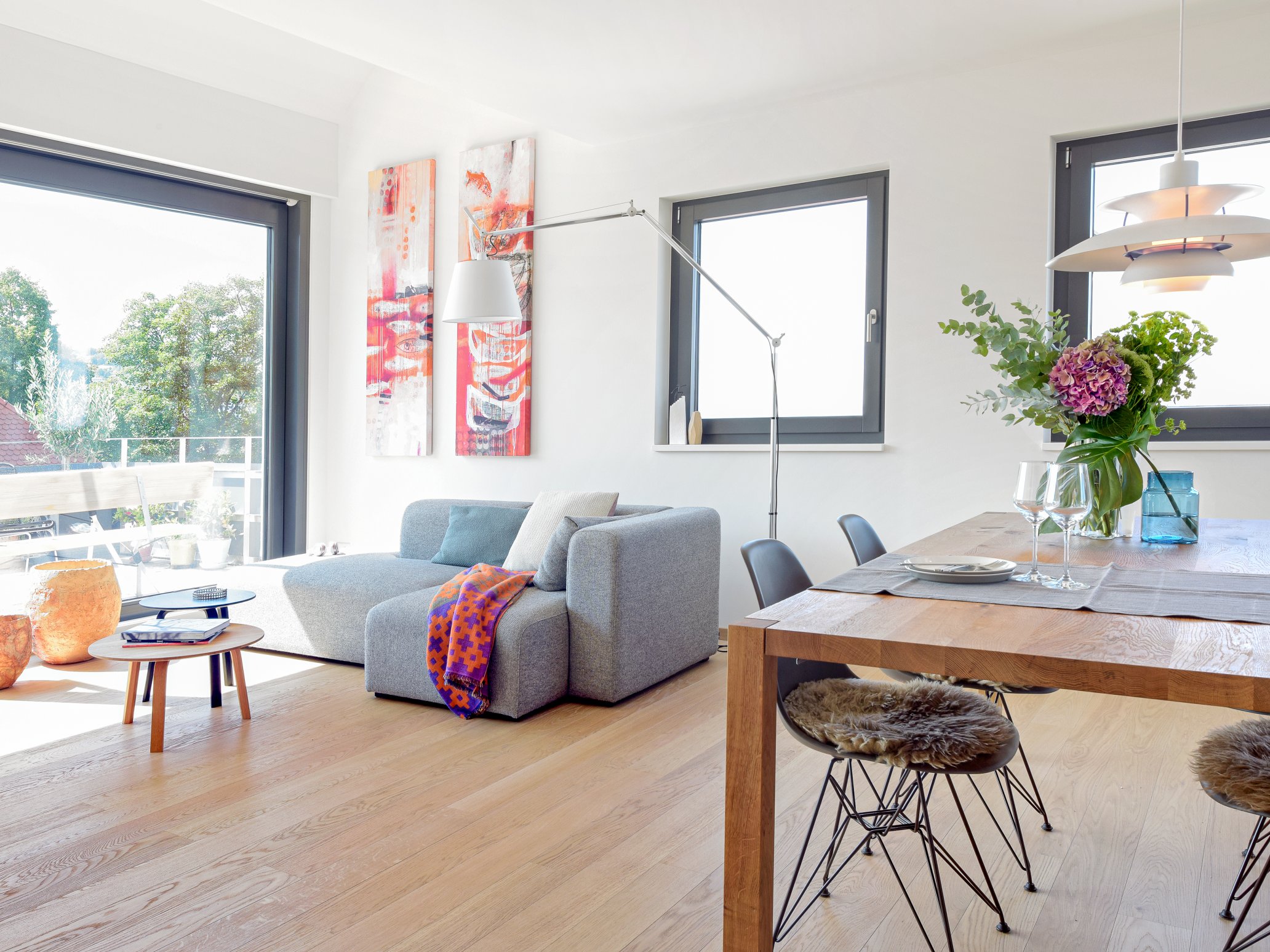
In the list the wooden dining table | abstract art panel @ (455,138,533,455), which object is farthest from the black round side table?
the wooden dining table

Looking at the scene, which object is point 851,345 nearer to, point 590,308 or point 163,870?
point 590,308

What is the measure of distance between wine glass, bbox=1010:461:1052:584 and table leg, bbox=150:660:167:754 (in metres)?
2.49

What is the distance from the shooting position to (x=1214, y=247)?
218cm

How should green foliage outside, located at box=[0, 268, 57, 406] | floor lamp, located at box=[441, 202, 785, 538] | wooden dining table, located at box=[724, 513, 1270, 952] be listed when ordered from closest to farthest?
wooden dining table, located at box=[724, 513, 1270, 952] → floor lamp, located at box=[441, 202, 785, 538] → green foliage outside, located at box=[0, 268, 57, 406]

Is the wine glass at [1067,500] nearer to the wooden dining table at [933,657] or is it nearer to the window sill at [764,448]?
the wooden dining table at [933,657]

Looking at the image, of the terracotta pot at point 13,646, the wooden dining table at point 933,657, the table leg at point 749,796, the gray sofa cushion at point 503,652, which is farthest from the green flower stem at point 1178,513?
the terracotta pot at point 13,646

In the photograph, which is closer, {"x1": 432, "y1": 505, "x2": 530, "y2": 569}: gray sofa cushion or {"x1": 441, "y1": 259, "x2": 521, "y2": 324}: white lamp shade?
{"x1": 441, "y1": 259, "x2": 521, "y2": 324}: white lamp shade

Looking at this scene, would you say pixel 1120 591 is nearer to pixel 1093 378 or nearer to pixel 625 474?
Answer: pixel 1093 378

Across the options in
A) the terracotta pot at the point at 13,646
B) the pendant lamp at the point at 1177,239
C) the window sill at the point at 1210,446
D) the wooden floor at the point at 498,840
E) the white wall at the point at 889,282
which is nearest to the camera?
the wooden floor at the point at 498,840

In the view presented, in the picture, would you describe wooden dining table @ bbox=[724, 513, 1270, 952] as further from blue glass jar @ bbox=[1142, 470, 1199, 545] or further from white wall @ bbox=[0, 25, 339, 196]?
white wall @ bbox=[0, 25, 339, 196]

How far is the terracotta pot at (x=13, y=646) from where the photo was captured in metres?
3.63

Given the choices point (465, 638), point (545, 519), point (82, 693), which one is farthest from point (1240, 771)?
point (82, 693)

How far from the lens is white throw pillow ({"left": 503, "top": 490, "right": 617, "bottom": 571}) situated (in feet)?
13.2

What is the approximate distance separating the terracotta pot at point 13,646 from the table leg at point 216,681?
0.92 meters
